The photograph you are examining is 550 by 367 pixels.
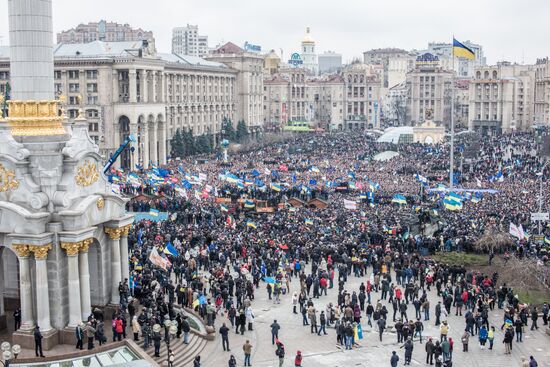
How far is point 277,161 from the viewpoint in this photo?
259 feet

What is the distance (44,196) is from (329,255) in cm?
1581

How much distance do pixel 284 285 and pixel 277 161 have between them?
151ft

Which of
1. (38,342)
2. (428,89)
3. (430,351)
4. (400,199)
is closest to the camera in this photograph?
(38,342)

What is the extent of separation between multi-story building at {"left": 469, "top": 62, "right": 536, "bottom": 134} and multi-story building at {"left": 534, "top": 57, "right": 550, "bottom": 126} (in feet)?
7.47

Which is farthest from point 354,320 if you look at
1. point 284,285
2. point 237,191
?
point 237,191

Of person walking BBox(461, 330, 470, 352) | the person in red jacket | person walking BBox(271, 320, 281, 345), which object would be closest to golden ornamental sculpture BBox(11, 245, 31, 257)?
person walking BBox(271, 320, 281, 345)

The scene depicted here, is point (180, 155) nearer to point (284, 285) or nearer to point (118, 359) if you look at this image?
point (284, 285)

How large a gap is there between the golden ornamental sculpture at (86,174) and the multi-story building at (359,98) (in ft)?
404

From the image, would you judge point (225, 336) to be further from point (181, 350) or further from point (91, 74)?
point (91, 74)

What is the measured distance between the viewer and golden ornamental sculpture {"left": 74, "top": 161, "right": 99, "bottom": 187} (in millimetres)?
24891

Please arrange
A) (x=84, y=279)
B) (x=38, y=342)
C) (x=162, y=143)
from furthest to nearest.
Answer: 1. (x=162, y=143)
2. (x=84, y=279)
3. (x=38, y=342)

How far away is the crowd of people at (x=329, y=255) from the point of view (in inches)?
1059

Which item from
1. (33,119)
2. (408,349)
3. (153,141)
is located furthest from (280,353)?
(153,141)

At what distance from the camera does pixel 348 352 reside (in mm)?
26047
